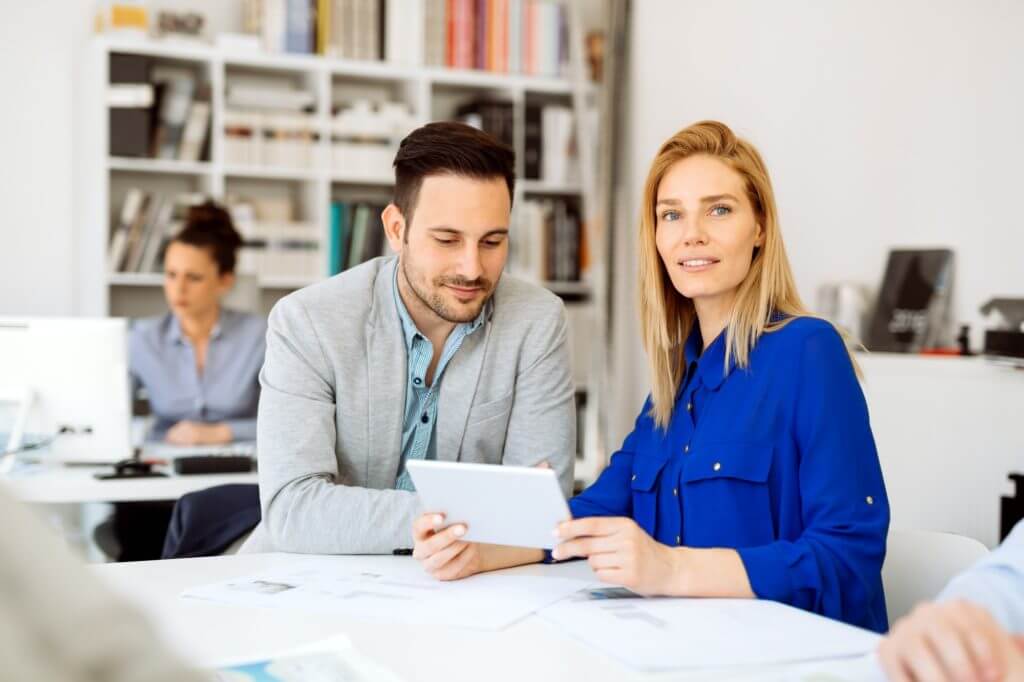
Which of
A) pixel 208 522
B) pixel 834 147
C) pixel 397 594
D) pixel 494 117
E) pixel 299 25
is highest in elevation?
pixel 299 25

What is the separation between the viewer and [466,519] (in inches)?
55.0

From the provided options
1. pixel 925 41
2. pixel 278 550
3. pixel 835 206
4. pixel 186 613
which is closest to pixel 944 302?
pixel 835 206

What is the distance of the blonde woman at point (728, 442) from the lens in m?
1.36

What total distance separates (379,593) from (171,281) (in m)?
2.71

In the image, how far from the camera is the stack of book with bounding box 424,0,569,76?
467 cm

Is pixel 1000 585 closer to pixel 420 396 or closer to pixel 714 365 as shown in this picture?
pixel 714 365

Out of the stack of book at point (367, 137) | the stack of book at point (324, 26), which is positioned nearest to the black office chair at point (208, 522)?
the stack of book at point (367, 137)

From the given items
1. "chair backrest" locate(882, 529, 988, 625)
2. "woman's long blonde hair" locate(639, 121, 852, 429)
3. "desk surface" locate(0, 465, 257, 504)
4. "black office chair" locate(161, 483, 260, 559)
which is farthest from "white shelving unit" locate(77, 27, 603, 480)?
"chair backrest" locate(882, 529, 988, 625)

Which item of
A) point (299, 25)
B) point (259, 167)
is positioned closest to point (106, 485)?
point (259, 167)

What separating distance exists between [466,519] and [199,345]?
2695 mm

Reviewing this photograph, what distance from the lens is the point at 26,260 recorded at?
4.37 metres

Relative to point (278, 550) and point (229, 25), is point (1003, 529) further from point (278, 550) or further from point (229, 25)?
point (229, 25)

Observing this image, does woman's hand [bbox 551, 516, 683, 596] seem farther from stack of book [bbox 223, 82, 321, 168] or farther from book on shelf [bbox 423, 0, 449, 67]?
book on shelf [bbox 423, 0, 449, 67]

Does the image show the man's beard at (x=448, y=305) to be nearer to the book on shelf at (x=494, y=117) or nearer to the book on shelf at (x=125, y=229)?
the book on shelf at (x=125, y=229)
